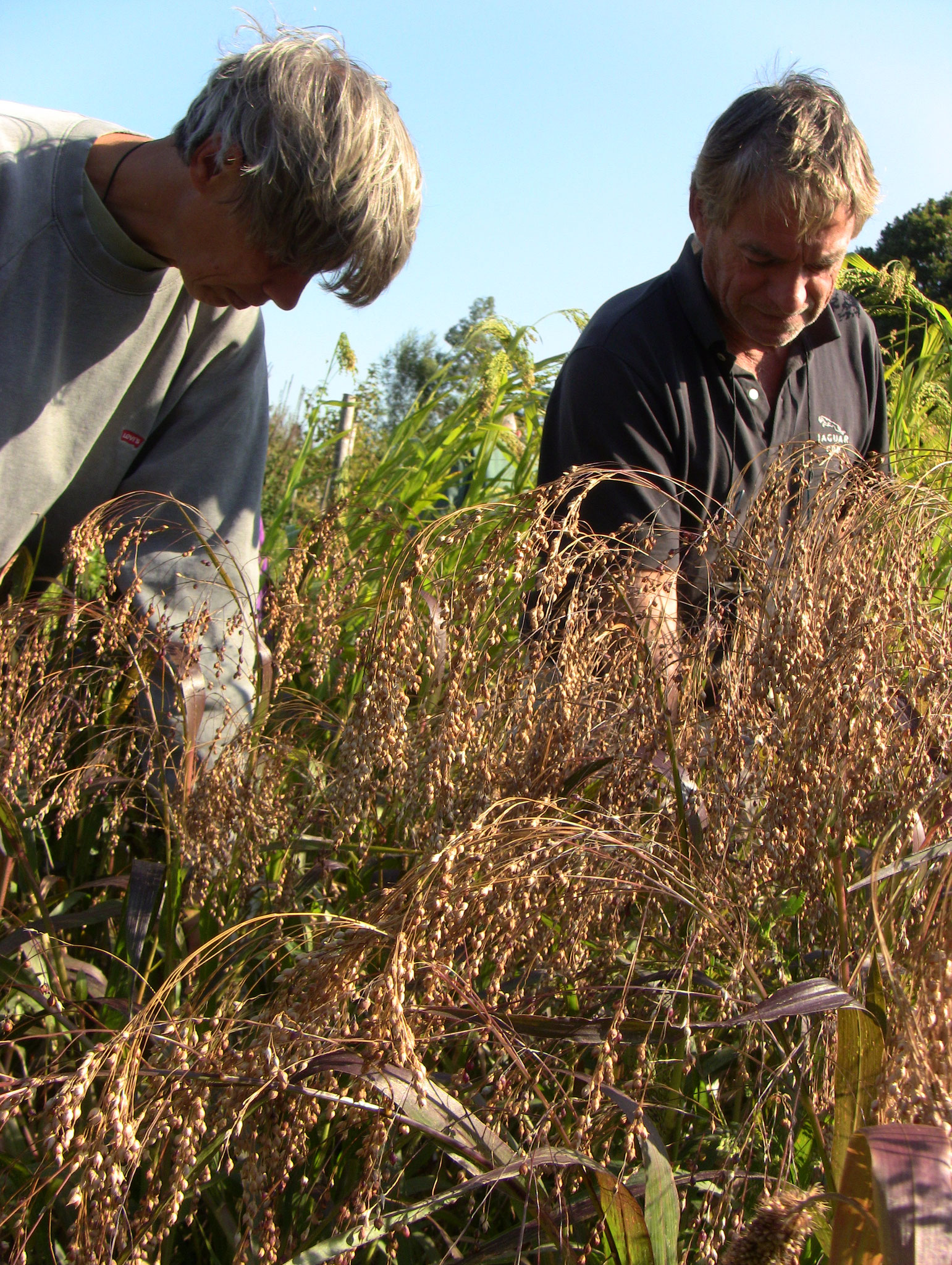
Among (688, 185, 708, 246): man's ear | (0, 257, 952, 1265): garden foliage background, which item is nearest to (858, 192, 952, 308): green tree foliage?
(688, 185, 708, 246): man's ear

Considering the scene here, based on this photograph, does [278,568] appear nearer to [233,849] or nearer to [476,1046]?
[233,849]

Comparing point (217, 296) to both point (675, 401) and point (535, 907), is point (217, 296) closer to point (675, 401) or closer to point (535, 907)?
point (675, 401)

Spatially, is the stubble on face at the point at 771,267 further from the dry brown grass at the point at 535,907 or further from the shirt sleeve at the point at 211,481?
the shirt sleeve at the point at 211,481

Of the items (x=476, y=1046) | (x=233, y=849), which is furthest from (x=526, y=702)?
(x=233, y=849)

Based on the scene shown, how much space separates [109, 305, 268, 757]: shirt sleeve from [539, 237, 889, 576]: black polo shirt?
29.4 inches

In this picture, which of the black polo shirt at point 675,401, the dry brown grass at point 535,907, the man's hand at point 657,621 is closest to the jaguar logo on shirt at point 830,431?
the black polo shirt at point 675,401

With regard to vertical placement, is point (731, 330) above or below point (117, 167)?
below

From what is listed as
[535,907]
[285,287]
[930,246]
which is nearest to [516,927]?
[535,907]

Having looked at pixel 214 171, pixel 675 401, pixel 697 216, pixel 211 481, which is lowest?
pixel 211 481

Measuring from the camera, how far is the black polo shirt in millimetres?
2428

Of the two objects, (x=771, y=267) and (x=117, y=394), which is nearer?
(x=117, y=394)

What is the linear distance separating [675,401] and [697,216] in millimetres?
576

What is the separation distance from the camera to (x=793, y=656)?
46.9 inches

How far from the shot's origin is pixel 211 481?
2.34m
